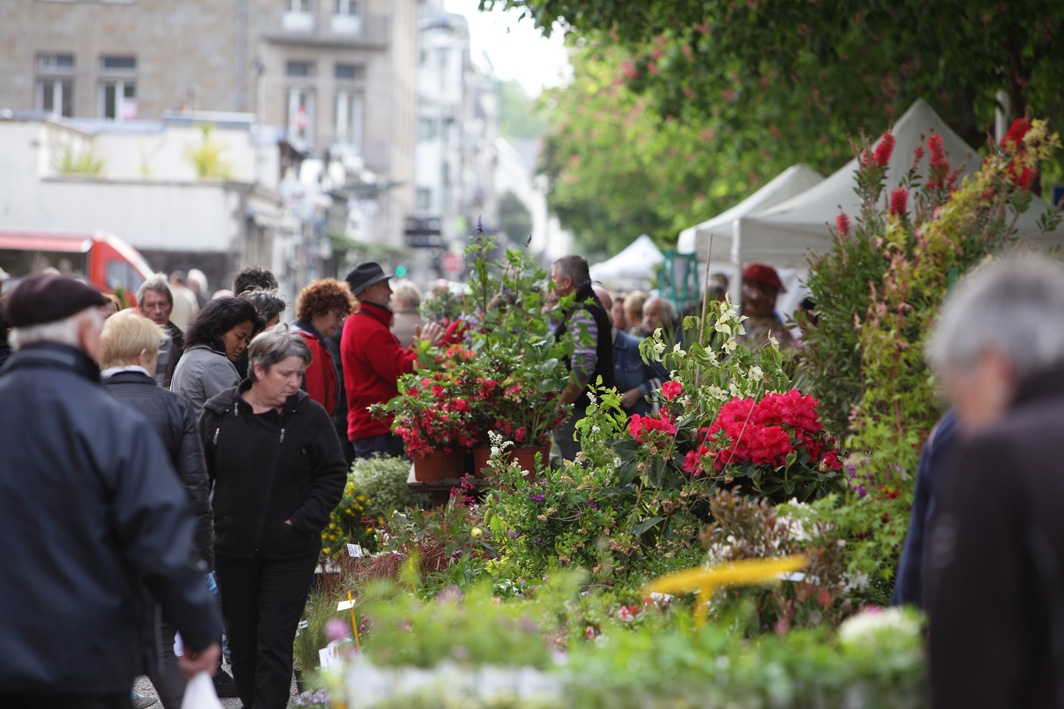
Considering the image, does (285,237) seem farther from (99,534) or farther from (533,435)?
(99,534)

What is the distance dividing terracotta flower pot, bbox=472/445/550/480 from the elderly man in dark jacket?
4183 millimetres

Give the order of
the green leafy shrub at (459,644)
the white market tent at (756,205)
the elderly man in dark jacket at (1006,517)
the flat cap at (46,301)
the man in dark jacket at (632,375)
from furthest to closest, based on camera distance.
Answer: the white market tent at (756,205), the man in dark jacket at (632,375), the flat cap at (46,301), the green leafy shrub at (459,644), the elderly man in dark jacket at (1006,517)

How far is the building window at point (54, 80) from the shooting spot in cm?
3959

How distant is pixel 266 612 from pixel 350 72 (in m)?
45.3

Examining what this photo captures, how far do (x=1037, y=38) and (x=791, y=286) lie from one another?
6.79 meters

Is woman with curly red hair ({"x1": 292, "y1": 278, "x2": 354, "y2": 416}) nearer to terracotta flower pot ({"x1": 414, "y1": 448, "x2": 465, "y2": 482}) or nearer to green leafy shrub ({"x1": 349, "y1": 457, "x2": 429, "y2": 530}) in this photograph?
green leafy shrub ({"x1": 349, "y1": 457, "x2": 429, "y2": 530})

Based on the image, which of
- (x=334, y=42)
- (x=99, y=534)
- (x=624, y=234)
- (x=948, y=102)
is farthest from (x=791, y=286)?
(x=334, y=42)

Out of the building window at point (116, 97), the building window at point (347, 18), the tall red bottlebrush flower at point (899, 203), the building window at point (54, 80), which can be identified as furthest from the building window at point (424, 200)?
the tall red bottlebrush flower at point (899, 203)

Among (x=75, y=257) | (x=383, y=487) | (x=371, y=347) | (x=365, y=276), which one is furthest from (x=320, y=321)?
(x=75, y=257)

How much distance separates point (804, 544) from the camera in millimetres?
3734

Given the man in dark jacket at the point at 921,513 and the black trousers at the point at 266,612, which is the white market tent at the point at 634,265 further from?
the man in dark jacket at the point at 921,513

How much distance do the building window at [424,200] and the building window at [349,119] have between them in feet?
57.7

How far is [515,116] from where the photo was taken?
141000 mm

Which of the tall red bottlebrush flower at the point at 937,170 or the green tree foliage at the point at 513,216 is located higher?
the green tree foliage at the point at 513,216
